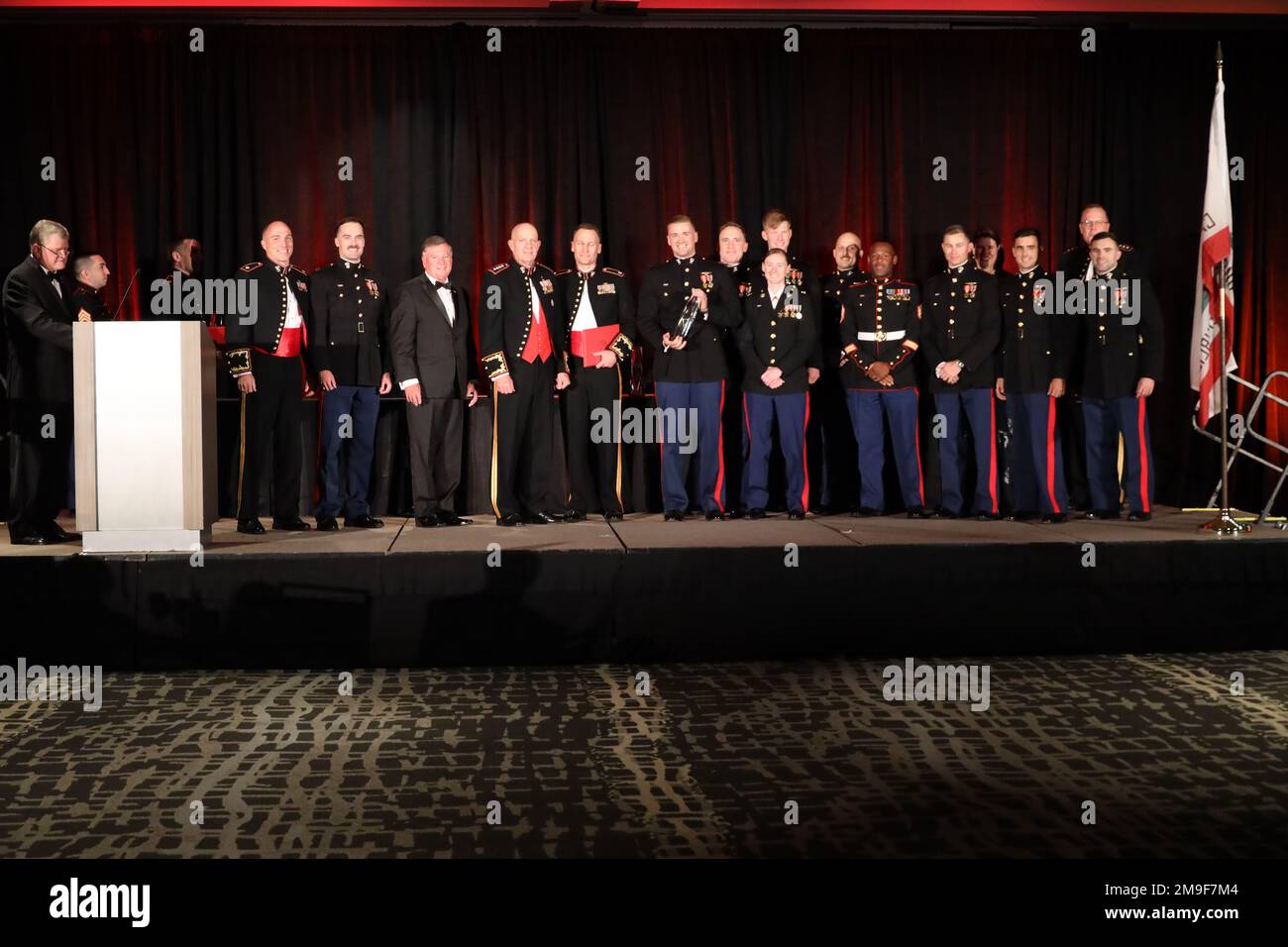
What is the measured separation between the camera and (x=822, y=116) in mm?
7715

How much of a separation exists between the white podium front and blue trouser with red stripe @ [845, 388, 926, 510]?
333 centimetres

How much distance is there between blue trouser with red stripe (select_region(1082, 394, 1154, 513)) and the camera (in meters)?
6.01

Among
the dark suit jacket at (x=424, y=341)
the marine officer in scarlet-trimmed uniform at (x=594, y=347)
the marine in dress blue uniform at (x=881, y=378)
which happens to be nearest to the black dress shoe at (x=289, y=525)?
the dark suit jacket at (x=424, y=341)

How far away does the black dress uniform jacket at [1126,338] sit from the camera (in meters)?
6.05

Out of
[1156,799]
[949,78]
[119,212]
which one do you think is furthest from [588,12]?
[1156,799]

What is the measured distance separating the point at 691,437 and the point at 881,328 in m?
1.16

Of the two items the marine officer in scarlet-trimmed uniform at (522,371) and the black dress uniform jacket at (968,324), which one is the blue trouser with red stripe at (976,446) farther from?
the marine officer in scarlet-trimmed uniform at (522,371)

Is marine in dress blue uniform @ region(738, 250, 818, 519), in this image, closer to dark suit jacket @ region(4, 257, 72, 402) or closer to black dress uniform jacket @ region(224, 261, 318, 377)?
black dress uniform jacket @ region(224, 261, 318, 377)

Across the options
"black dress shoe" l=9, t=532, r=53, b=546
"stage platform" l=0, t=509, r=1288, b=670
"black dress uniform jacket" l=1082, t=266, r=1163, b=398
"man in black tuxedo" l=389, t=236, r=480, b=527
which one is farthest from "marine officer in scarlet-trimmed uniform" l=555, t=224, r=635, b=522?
"black dress shoe" l=9, t=532, r=53, b=546

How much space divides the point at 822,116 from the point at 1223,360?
3087 millimetres

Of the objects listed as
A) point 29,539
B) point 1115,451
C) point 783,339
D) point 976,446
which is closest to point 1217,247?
point 1115,451

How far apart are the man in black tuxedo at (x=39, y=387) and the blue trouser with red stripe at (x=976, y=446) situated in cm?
413

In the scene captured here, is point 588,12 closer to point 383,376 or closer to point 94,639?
point 383,376

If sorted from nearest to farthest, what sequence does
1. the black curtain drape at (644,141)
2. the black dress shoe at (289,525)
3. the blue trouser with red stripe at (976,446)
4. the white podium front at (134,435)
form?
the white podium front at (134,435), the black dress shoe at (289,525), the blue trouser with red stripe at (976,446), the black curtain drape at (644,141)
